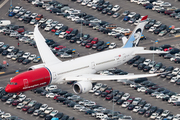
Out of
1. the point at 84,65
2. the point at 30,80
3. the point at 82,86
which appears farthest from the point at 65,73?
the point at 30,80

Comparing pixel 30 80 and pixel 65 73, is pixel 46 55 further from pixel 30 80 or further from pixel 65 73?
pixel 30 80

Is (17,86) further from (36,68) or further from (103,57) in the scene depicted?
(103,57)

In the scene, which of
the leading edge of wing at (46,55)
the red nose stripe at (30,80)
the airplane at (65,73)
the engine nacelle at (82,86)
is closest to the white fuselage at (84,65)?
the airplane at (65,73)

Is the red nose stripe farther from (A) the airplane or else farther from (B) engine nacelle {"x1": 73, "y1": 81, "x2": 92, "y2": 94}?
(B) engine nacelle {"x1": 73, "y1": 81, "x2": 92, "y2": 94}

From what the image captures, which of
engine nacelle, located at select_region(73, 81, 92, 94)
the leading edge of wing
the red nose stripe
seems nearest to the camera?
the red nose stripe

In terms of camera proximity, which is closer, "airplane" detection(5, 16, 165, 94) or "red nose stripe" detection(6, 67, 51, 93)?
"red nose stripe" detection(6, 67, 51, 93)

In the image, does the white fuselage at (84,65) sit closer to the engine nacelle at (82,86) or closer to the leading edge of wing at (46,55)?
the engine nacelle at (82,86)

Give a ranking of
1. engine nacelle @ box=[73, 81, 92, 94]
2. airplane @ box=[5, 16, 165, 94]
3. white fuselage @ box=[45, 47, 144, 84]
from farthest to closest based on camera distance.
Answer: white fuselage @ box=[45, 47, 144, 84] < engine nacelle @ box=[73, 81, 92, 94] < airplane @ box=[5, 16, 165, 94]

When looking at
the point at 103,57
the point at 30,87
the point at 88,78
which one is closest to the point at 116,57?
the point at 103,57

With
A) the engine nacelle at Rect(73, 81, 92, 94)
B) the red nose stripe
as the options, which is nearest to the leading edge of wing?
the red nose stripe
